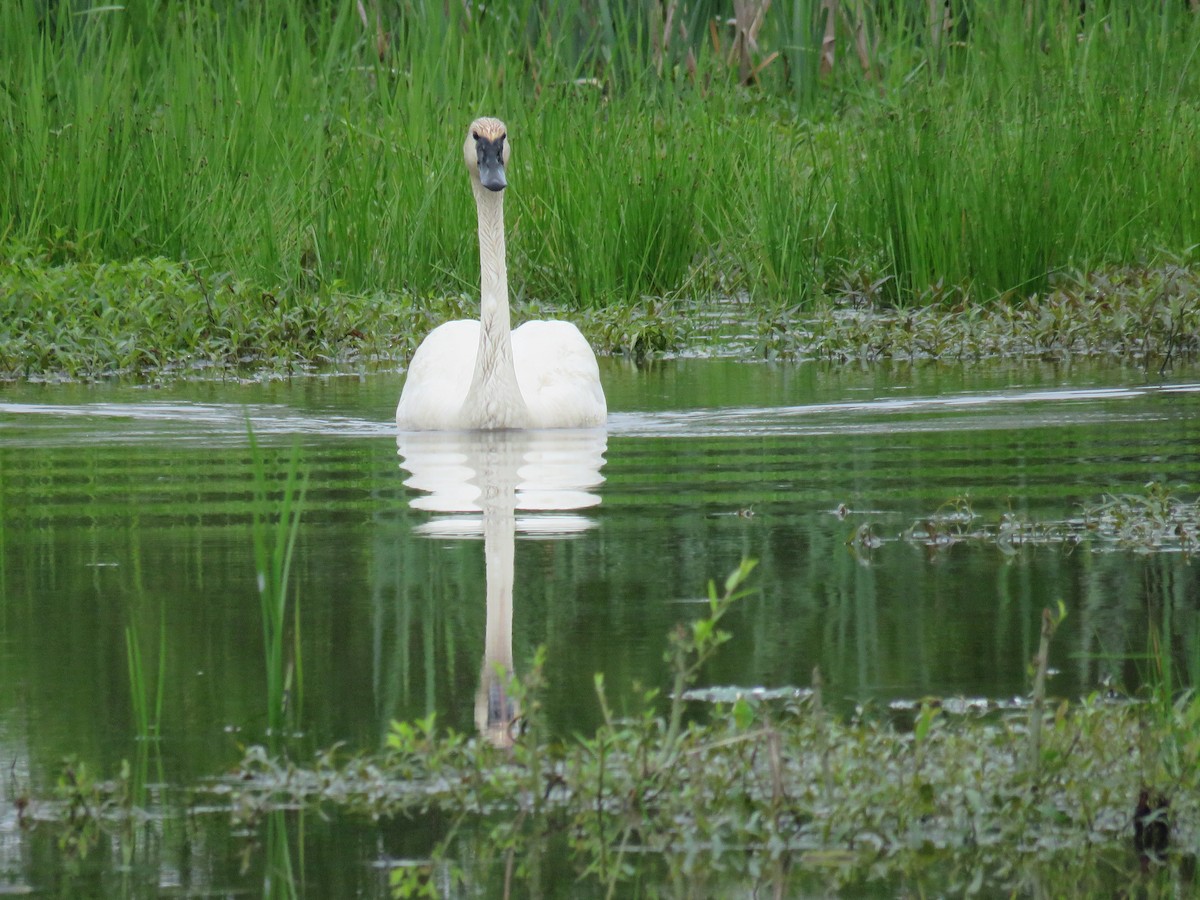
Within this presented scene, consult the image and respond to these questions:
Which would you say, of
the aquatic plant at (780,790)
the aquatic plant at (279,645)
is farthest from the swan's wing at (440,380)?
the aquatic plant at (780,790)

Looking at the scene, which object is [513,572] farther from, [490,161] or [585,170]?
[585,170]

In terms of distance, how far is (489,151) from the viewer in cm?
974

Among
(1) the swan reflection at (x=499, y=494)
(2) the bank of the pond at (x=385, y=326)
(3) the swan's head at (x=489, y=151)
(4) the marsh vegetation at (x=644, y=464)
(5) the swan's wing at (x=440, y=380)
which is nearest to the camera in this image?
(4) the marsh vegetation at (x=644, y=464)

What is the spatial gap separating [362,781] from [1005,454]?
4.28m

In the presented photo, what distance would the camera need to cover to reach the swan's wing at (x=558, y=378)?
8.97 metres

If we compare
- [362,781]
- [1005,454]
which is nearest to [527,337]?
[1005,454]

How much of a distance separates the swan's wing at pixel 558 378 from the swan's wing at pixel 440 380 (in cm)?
22

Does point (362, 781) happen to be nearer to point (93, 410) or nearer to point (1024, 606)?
point (1024, 606)

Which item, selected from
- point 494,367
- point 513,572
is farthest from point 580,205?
point 513,572

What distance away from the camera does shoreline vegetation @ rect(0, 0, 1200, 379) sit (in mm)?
11359

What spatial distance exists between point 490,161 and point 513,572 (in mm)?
4693

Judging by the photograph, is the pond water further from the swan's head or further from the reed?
the reed

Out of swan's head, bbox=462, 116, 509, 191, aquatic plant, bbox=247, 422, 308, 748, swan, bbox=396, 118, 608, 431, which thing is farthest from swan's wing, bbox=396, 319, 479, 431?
aquatic plant, bbox=247, 422, 308, 748

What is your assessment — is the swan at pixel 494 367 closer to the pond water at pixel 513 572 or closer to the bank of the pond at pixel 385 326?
the pond water at pixel 513 572
